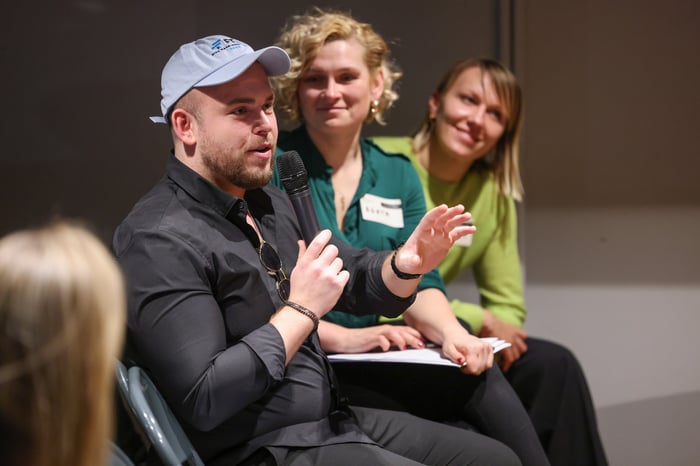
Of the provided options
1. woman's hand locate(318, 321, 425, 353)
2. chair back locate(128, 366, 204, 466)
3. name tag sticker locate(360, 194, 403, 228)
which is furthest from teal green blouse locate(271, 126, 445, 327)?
chair back locate(128, 366, 204, 466)

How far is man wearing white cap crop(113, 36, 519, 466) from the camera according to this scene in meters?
1.35

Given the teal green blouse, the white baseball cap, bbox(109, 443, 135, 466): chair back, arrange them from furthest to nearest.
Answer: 1. the teal green blouse
2. the white baseball cap
3. bbox(109, 443, 135, 466): chair back

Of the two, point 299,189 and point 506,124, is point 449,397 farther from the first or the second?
point 506,124

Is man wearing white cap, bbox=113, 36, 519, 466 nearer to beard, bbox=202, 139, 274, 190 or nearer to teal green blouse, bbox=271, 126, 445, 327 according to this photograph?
beard, bbox=202, 139, 274, 190

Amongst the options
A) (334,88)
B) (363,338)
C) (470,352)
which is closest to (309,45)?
(334,88)

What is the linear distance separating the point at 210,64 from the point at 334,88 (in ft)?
2.08

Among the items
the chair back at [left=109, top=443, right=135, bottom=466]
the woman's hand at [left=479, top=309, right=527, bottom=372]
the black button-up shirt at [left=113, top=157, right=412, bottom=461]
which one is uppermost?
the black button-up shirt at [left=113, top=157, right=412, bottom=461]

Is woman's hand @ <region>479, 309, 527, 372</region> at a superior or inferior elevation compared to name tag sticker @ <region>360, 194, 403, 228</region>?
inferior

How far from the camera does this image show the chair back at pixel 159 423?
1.33 m

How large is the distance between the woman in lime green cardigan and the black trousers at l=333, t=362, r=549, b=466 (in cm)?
46

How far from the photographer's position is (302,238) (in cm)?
175

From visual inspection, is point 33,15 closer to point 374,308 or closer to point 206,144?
point 206,144

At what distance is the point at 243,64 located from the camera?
1.53 m

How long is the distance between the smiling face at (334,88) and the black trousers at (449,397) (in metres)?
0.67
